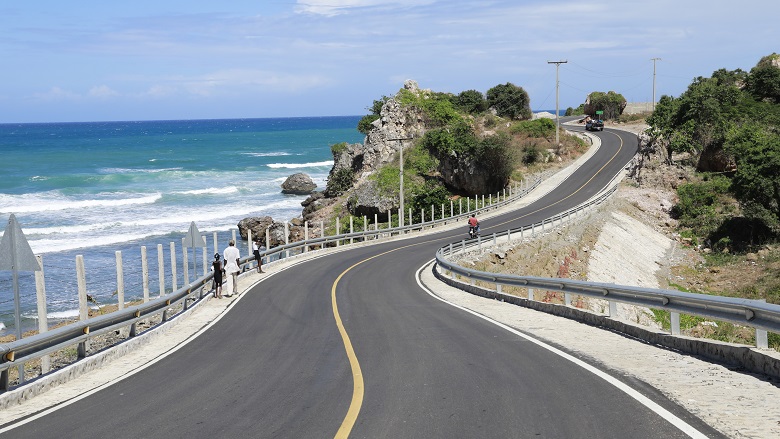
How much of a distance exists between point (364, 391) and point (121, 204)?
77502 millimetres

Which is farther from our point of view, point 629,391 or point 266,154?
point 266,154

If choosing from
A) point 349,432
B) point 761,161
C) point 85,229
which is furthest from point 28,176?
Result: point 349,432

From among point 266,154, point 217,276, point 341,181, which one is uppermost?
point 217,276

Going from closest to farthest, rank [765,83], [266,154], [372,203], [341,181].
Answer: [372,203] → [341,181] → [765,83] → [266,154]

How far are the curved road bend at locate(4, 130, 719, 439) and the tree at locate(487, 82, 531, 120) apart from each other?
317ft

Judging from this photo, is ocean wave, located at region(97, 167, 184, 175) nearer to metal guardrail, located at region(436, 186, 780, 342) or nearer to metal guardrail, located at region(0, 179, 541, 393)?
metal guardrail, located at region(0, 179, 541, 393)

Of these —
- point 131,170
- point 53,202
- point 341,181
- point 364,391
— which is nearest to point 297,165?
point 131,170

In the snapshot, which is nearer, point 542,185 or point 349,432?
point 349,432

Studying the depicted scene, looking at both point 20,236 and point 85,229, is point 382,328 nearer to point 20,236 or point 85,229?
point 20,236

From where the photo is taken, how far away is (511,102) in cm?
11294

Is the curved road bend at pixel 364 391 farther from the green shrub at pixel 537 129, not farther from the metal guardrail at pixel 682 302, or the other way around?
the green shrub at pixel 537 129

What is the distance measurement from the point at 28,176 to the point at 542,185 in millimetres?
80022

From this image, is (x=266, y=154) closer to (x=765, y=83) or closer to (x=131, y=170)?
(x=131, y=170)

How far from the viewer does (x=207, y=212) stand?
7756cm
